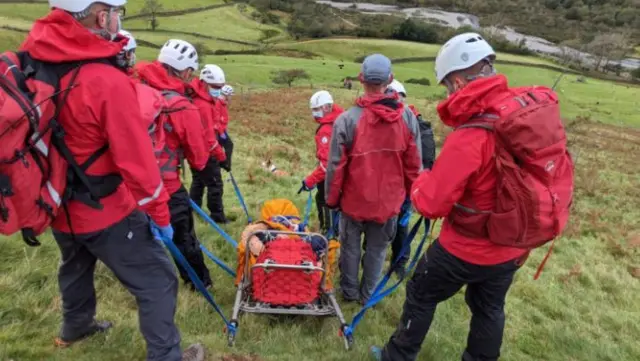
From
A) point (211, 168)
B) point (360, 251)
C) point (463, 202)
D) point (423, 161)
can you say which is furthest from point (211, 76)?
point (463, 202)

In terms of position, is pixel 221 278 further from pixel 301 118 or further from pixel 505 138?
pixel 301 118

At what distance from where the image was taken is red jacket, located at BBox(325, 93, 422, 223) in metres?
5.73

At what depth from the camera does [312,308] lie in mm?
5730

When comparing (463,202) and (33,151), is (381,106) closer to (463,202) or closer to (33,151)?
(463,202)

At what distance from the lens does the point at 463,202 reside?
4.07m

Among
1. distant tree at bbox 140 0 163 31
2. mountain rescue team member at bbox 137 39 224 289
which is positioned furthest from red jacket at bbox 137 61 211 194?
distant tree at bbox 140 0 163 31

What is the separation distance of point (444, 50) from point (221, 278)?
4.54m

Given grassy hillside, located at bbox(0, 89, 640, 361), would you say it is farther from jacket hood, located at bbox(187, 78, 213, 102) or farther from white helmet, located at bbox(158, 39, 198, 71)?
white helmet, located at bbox(158, 39, 198, 71)

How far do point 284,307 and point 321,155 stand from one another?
2774 millimetres

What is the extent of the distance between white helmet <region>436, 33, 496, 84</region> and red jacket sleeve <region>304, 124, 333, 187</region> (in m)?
3.76

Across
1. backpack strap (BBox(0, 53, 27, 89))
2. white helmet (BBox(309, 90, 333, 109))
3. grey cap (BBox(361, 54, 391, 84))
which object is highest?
backpack strap (BBox(0, 53, 27, 89))

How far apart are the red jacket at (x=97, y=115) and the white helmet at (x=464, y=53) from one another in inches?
96.3

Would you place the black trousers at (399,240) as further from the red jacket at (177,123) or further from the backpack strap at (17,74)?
the backpack strap at (17,74)

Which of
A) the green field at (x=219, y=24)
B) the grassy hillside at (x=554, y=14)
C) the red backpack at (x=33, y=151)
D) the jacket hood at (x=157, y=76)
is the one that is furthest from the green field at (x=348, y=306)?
the grassy hillside at (x=554, y=14)
